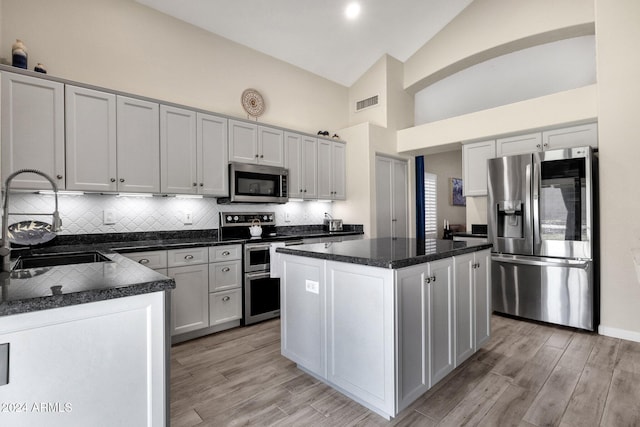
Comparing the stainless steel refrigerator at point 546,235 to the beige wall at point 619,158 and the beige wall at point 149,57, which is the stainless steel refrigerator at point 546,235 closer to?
the beige wall at point 619,158

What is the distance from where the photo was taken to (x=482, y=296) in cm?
261

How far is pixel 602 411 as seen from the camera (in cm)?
192

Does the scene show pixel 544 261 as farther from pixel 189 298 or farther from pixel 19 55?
pixel 19 55

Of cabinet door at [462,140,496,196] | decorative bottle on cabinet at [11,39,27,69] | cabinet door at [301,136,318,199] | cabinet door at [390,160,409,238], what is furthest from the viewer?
cabinet door at [390,160,409,238]

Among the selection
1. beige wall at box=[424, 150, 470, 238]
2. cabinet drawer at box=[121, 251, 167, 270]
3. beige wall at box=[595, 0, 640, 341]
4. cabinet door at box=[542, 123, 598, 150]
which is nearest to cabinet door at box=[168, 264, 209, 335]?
cabinet drawer at box=[121, 251, 167, 270]

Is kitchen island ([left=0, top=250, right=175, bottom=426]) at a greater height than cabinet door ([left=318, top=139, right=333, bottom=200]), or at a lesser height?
lesser

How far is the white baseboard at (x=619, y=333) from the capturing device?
300 centimetres

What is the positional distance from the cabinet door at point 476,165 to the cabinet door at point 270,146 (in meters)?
2.48

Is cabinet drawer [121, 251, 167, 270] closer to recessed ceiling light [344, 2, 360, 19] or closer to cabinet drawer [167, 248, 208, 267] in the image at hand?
cabinet drawer [167, 248, 208, 267]

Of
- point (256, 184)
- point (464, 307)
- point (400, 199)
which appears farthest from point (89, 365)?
point (400, 199)

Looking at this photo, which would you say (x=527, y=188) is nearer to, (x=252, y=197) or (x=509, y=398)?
(x=509, y=398)

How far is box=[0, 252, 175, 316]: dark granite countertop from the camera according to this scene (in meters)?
0.99

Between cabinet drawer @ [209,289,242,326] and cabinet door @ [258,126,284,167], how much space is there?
1601mm

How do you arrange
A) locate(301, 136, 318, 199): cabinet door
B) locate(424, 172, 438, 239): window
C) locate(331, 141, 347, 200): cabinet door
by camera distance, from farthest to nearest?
locate(424, 172, 438, 239): window, locate(331, 141, 347, 200): cabinet door, locate(301, 136, 318, 199): cabinet door
